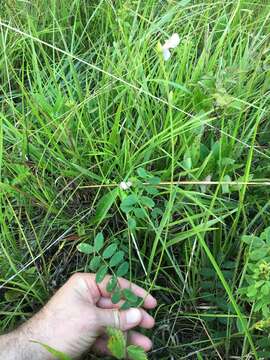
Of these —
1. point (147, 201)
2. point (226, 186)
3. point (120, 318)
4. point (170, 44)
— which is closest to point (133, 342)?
point (120, 318)

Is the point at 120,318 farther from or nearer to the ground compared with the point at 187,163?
nearer to the ground

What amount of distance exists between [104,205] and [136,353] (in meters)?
0.43

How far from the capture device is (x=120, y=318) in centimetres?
141

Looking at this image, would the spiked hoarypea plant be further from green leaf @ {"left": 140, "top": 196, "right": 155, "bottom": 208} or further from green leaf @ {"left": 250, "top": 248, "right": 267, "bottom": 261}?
green leaf @ {"left": 250, "top": 248, "right": 267, "bottom": 261}

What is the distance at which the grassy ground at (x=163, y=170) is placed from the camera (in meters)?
1.46

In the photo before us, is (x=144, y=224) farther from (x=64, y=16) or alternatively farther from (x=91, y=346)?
(x=64, y=16)

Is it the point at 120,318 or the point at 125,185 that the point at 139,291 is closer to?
the point at 120,318

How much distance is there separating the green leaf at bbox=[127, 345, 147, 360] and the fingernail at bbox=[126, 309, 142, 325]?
110 millimetres

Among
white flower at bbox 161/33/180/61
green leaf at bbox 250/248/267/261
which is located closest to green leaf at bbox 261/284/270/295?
green leaf at bbox 250/248/267/261

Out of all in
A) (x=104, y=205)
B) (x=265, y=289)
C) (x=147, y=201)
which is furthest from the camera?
(x=104, y=205)

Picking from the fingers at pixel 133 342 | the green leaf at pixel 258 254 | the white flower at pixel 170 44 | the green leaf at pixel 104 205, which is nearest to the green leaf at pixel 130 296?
the fingers at pixel 133 342

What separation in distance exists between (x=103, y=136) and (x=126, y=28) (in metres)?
0.43

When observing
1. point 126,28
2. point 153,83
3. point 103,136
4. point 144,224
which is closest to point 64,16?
point 126,28

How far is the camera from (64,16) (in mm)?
2152
